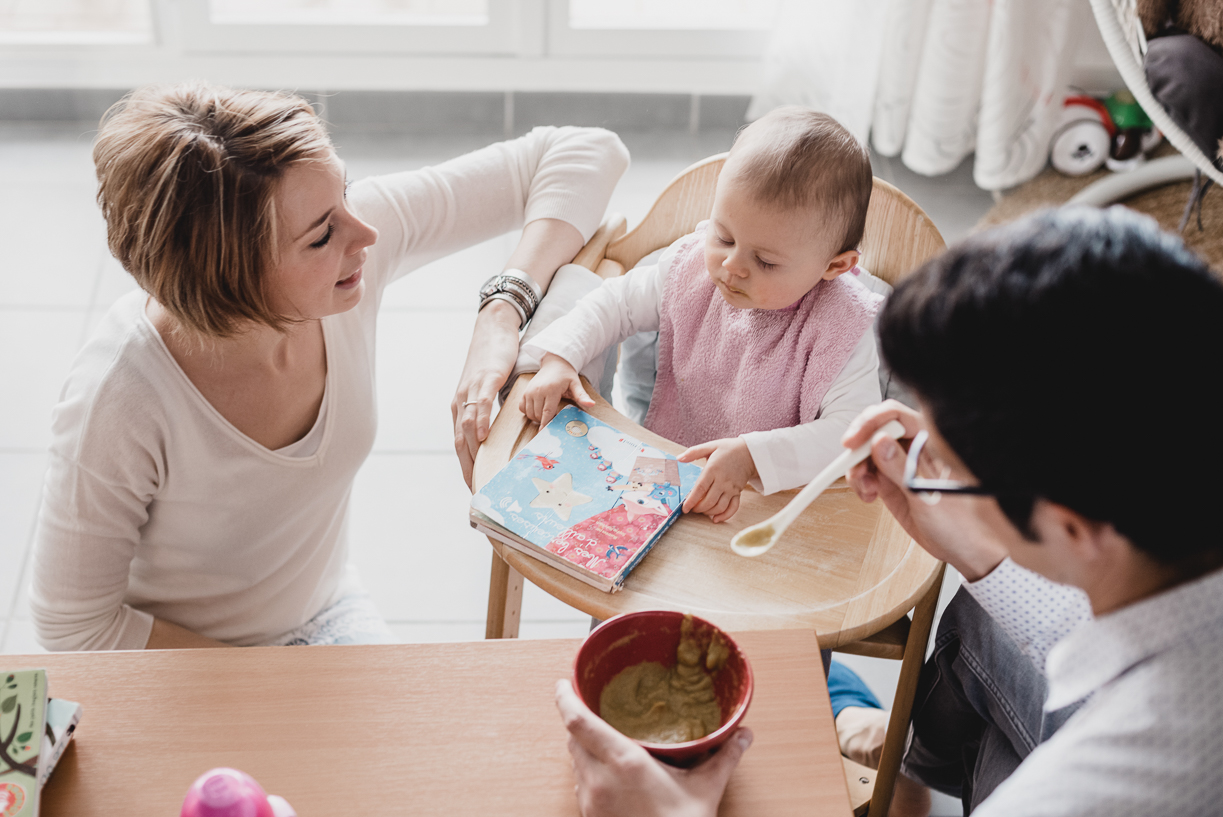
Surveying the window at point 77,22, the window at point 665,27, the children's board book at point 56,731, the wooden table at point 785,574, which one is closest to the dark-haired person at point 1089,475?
the wooden table at point 785,574

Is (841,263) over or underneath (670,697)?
over

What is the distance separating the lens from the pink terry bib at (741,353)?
4.12 feet

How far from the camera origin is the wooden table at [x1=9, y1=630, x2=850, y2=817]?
78 centimetres

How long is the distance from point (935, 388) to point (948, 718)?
2.35 ft

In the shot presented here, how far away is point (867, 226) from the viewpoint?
134cm

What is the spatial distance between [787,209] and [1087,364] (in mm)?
626

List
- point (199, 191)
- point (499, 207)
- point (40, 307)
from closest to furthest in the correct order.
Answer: point (199, 191) → point (499, 207) → point (40, 307)

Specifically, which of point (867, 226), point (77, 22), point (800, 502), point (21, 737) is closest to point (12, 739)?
point (21, 737)

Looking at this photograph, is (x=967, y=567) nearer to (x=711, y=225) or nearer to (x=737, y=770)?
(x=737, y=770)

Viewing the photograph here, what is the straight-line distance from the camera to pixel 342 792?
79cm

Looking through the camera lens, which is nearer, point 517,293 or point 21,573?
point 517,293

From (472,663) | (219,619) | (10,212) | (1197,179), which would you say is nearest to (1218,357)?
(472,663)

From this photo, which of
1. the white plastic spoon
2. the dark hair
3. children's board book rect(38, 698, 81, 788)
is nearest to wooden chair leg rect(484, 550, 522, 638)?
the white plastic spoon

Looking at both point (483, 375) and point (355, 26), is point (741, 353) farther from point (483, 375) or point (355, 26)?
point (355, 26)
